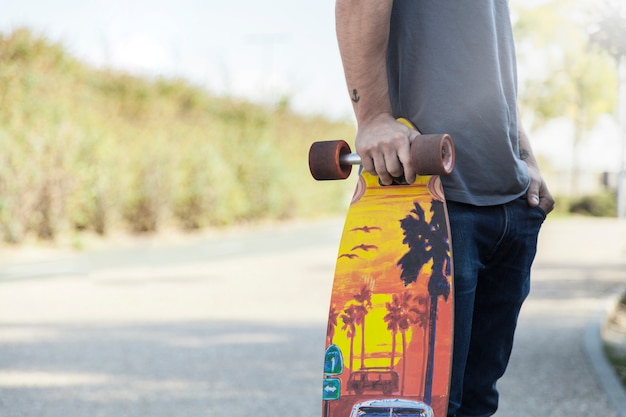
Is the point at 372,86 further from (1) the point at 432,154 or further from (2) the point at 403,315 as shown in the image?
(2) the point at 403,315

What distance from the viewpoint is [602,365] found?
5.32 meters

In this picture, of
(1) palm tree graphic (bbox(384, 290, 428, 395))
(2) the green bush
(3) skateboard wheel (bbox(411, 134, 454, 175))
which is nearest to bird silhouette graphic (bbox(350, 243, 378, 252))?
(1) palm tree graphic (bbox(384, 290, 428, 395))

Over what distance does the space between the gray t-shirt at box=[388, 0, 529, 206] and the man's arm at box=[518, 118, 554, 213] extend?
0.08 meters

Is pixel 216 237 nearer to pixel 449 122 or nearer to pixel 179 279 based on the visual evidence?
pixel 179 279

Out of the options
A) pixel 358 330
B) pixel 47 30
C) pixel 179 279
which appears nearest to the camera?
pixel 358 330

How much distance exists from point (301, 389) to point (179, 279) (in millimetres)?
5604

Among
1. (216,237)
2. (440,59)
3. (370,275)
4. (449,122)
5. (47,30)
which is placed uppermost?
(47,30)

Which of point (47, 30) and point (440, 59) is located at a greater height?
point (47, 30)

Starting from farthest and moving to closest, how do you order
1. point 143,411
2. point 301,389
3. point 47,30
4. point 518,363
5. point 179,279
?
1. point 47,30
2. point 179,279
3. point 518,363
4. point 301,389
5. point 143,411

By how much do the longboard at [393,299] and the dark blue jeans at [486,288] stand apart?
0.17 ft

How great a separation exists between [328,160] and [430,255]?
32 centimetres

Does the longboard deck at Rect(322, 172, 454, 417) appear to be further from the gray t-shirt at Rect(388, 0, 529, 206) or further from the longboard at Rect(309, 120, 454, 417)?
the gray t-shirt at Rect(388, 0, 529, 206)

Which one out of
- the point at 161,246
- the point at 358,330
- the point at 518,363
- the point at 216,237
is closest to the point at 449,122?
the point at 358,330

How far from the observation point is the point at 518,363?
18.1 ft
